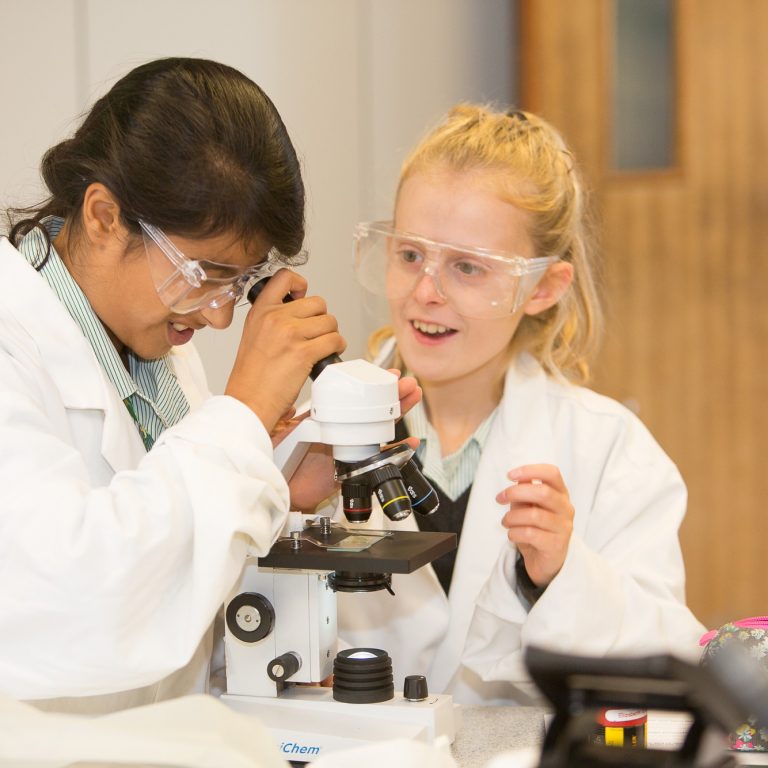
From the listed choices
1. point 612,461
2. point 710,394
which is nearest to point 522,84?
point 710,394

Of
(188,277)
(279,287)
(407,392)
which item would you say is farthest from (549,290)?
(188,277)

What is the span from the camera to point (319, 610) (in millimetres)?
1316

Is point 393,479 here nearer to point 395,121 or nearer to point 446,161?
point 446,161

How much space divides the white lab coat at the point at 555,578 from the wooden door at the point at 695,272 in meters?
1.44

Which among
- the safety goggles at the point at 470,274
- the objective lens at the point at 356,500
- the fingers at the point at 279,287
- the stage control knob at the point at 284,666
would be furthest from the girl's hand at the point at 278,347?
the safety goggles at the point at 470,274

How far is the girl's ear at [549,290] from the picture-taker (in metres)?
1.93

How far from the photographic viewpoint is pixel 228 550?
1.16 meters

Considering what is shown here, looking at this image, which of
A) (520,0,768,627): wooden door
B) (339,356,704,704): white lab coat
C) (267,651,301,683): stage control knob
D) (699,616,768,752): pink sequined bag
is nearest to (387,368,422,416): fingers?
(339,356,704,704): white lab coat

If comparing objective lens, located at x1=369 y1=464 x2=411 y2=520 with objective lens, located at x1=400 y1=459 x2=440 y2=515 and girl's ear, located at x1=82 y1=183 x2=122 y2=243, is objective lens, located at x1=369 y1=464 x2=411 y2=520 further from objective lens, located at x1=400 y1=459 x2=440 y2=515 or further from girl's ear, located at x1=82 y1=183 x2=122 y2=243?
girl's ear, located at x1=82 y1=183 x2=122 y2=243

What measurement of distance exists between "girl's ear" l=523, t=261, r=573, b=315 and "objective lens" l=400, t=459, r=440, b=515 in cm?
69

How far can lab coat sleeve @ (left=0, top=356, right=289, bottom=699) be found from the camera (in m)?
1.11

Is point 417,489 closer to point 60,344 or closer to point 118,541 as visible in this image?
point 118,541

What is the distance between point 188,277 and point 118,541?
0.38 m

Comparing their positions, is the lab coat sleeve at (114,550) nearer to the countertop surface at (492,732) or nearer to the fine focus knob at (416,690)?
the fine focus knob at (416,690)
